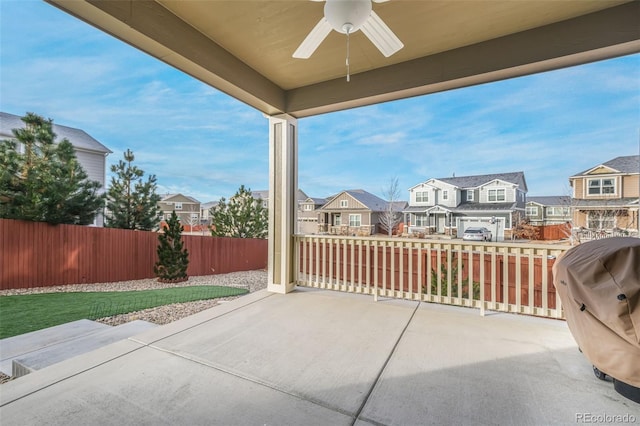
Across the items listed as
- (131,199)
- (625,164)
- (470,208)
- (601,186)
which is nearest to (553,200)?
(601,186)

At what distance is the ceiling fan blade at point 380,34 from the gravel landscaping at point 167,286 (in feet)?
12.9

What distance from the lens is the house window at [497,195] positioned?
3062 millimetres

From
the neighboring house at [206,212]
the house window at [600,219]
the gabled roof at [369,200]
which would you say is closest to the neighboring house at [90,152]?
the neighboring house at [206,212]

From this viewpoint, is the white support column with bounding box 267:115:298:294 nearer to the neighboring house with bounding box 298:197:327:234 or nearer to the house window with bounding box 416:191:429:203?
the neighboring house with bounding box 298:197:327:234

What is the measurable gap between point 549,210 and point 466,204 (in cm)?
78

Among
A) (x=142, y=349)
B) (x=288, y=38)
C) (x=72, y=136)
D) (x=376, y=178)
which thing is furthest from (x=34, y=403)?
(x=72, y=136)

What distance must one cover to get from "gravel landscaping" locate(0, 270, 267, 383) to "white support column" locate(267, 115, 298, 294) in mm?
1255

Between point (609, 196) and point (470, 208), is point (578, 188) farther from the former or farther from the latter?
point (470, 208)

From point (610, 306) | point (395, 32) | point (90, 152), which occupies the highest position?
point (90, 152)

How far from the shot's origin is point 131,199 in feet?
23.2

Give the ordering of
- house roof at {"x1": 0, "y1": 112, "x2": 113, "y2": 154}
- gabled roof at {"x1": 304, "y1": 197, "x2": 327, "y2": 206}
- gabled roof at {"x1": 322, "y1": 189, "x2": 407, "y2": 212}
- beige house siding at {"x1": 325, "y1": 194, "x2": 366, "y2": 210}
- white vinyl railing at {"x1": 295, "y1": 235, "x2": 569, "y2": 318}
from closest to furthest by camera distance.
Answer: white vinyl railing at {"x1": 295, "y1": 235, "x2": 569, "y2": 318}, gabled roof at {"x1": 322, "y1": 189, "x2": 407, "y2": 212}, beige house siding at {"x1": 325, "y1": 194, "x2": 366, "y2": 210}, gabled roof at {"x1": 304, "y1": 197, "x2": 327, "y2": 206}, house roof at {"x1": 0, "y1": 112, "x2": 113, "y2": 154}

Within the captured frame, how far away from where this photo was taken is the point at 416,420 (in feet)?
4.61

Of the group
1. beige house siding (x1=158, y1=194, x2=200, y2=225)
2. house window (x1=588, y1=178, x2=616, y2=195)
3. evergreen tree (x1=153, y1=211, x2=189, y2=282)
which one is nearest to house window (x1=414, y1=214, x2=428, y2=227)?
house window (x1=588, y1=178, x2=616, y2=195)

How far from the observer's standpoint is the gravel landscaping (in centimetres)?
356
